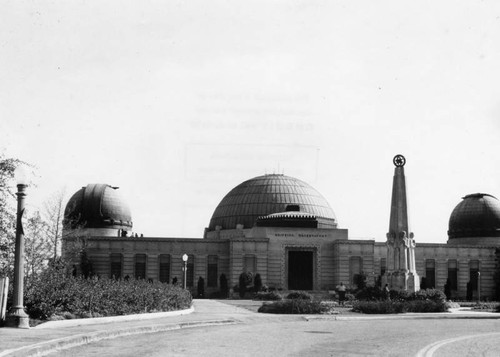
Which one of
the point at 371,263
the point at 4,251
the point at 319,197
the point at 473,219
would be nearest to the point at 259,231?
the point at 371,263

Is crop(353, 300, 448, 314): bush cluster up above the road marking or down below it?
below

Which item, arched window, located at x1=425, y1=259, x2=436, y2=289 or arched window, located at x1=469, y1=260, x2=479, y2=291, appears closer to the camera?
arched window, located at x1=425, y1=259, x2=436, y2=289

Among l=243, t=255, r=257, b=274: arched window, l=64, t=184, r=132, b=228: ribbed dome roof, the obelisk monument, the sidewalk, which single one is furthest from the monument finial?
l=64, t=184, r=132, b=228: ribbed dome roof

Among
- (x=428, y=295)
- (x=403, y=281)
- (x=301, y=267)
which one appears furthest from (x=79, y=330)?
(x=301, y=267)

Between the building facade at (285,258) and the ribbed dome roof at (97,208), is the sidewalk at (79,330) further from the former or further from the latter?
the ribbed dome roof at (97,208)

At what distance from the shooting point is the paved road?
59.9ft

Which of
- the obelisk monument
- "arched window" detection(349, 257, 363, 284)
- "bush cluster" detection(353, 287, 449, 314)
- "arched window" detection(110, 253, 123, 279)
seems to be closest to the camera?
"bush cluster" detection(353, 287, 449, 314)

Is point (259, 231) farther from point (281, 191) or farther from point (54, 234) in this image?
point (54, 234)

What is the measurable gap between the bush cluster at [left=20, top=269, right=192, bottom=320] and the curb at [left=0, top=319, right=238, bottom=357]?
3.18 metres

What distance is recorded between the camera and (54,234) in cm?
7025

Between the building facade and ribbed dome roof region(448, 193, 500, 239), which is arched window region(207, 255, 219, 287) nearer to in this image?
the building facade

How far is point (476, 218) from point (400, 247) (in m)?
44.7

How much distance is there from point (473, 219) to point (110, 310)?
75871 millimetres

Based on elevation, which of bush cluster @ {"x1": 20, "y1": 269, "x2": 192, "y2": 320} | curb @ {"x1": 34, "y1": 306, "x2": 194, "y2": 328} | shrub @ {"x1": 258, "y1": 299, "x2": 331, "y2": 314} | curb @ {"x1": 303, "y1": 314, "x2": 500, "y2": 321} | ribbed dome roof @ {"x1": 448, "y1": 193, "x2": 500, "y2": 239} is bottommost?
curb @ {"x1": 303, "y1": 314, "x2": 500, "y2": 321}
